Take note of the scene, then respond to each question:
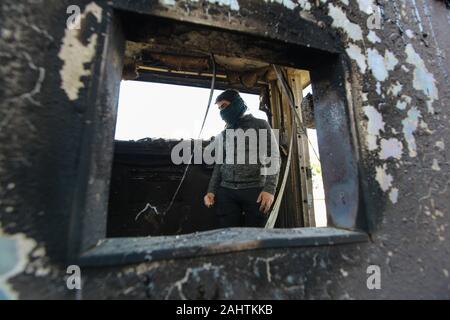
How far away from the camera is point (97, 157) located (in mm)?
653

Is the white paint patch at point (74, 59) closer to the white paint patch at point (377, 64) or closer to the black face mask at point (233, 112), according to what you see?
the white paint patch at point (377, 64)

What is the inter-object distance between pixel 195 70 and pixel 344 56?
6.38 ft

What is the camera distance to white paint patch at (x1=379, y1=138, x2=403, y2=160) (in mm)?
925

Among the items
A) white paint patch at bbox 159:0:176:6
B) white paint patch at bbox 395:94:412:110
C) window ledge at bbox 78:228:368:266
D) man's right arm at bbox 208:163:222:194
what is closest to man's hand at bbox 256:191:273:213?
man's right arm at bbox 208:163:222:194

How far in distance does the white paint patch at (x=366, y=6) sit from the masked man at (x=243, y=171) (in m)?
1.06

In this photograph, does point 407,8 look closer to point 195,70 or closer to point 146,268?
point 146,268

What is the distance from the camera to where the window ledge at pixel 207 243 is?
1.95 ft

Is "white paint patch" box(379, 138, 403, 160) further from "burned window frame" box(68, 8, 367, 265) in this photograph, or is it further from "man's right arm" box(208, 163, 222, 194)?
"man's right arm" box(208, 163, 222, 194)

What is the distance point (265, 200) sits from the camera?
175cm

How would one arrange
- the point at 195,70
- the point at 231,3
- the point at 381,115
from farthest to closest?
the point at 195,70 < the point at 381,115 < the point at 231,3

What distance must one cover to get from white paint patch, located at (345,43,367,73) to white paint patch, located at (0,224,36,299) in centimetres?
126

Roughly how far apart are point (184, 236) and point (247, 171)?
1126mm

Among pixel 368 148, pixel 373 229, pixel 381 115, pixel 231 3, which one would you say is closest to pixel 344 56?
pixel 381 115

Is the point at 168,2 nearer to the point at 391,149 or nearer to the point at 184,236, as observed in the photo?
the point at 184,236
